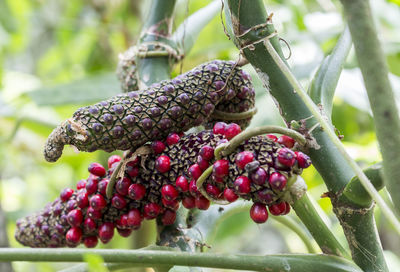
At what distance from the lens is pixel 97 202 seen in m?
0.78

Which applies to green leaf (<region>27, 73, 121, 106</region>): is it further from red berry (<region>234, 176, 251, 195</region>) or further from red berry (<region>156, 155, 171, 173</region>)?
red berry (<region>234, 176, 251, 195</region>)

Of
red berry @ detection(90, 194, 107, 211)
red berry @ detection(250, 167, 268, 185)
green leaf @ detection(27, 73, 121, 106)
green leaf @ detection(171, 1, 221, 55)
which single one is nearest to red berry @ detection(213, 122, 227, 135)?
red berry @ detection(250, 167, 268, 185)

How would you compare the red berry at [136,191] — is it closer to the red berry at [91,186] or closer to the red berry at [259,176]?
the red berry at [91,186]

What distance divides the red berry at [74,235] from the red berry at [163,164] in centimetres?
19

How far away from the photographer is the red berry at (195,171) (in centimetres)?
68

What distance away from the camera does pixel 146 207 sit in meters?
0.76

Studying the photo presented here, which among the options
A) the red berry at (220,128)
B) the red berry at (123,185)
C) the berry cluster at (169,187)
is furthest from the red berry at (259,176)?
the red berry at (123,185)

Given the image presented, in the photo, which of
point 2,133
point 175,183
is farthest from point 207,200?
point 2,133

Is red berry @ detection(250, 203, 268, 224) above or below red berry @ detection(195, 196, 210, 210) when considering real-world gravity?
below

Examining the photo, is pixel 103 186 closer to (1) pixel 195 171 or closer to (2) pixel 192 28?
(1) pixel 195 171

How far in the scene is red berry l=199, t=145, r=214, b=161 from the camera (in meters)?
0.68

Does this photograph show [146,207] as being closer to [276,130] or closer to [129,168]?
[129,168]

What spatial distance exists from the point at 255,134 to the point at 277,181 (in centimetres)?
6

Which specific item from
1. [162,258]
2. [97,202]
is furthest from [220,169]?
[97,202]
